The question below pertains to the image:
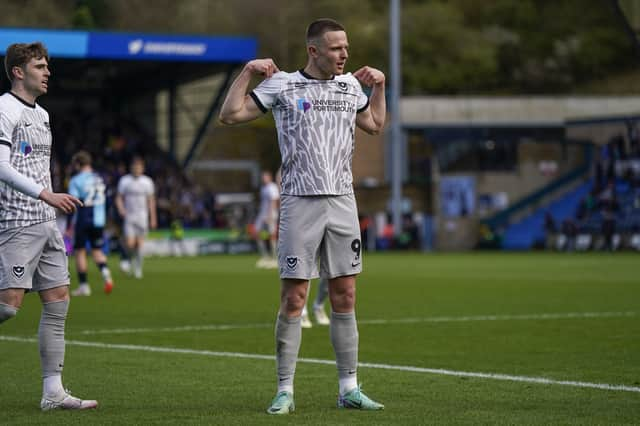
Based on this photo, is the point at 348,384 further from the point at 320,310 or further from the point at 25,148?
the point at 320,310

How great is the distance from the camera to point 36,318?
1532 centimetres

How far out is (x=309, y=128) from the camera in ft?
25.5

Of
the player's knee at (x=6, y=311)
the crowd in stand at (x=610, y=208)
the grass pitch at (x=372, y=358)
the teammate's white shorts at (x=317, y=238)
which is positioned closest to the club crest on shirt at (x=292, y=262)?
the teammate's white shorts at (x=317, y=238)

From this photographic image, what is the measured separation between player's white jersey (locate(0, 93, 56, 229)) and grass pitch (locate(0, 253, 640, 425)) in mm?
1224

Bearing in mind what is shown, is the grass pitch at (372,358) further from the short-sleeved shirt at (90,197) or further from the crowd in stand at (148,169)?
the crowd in stand at (148,169)

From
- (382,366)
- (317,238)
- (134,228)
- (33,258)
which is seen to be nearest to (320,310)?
(382,366)

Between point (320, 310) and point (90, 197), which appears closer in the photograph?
point (320, 310)

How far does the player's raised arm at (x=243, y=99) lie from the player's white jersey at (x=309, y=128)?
0.20 feet

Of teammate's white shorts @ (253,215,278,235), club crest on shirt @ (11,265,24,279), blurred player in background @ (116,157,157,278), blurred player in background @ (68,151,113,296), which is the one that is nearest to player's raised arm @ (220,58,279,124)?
club crest on shirt @ (11,265,24,279)

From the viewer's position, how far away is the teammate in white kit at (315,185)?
25.2 feet

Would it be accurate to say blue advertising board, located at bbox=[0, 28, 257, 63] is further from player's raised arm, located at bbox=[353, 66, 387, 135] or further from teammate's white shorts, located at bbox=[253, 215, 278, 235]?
player's raised arm, located at bbox=[353, 66, 387, 135]

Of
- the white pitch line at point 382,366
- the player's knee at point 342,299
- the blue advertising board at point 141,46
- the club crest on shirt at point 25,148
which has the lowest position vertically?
the white pitch line at point 382,366

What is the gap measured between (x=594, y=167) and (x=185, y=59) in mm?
17564

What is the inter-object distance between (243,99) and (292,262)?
105cm
